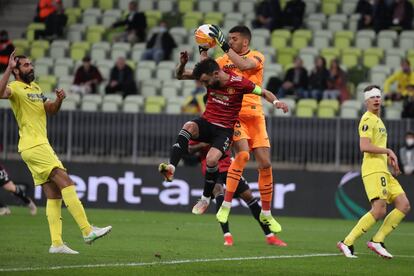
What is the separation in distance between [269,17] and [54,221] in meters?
16.4

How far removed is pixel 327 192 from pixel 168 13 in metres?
8.75

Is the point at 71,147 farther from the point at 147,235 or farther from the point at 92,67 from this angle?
the point at 147,235

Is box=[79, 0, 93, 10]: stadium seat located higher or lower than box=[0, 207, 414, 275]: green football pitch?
higher

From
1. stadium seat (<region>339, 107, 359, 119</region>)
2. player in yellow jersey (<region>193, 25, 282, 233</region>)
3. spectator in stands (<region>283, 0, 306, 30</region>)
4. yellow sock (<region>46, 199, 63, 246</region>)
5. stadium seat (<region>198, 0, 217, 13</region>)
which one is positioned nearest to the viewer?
yellow sock (<region>46, 199, 63, 246</region>)

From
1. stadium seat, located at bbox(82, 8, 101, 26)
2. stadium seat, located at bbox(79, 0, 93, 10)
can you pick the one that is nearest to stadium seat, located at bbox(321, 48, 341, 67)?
stadium seat, located at bbox(82, 8, 101, 26)

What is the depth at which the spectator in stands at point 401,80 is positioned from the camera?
25797 mm

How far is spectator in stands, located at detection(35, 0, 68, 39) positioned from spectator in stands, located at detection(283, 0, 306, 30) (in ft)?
20.6

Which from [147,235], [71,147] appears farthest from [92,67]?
[147,235]

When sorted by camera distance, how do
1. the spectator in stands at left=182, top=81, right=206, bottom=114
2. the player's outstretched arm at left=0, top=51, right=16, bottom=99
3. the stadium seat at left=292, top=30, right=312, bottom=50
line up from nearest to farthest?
the player's outstretched arm at left=0, top=51, right=16, bottom=99 < the spectator in stands at left=182, top=81, right=206, bottom=114 < the stadium seat at left=292, top=30, right=312, bottom=50

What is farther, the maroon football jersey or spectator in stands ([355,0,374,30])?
spectator in stands ([355,0,374,30])

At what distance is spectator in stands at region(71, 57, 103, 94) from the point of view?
2811 centimetres

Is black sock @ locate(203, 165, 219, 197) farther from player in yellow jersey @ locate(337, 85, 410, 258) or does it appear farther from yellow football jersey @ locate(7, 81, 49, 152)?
yellow football jersey @ locate(7, 81, 49, 152)

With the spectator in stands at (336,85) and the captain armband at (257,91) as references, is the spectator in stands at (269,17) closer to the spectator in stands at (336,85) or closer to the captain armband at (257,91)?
the spectator in stands at (336,85)

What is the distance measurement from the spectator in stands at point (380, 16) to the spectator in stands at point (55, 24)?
28.2ft
